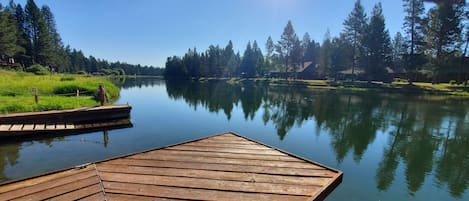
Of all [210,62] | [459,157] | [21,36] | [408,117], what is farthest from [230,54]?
[459,157]

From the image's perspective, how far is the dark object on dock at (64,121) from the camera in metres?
7.67

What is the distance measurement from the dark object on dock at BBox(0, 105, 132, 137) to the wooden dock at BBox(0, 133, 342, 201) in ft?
20.9

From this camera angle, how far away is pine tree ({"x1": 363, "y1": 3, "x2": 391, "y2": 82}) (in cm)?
3534

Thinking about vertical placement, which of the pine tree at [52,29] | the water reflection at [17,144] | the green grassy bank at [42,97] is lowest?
the water reflection at [17,144]

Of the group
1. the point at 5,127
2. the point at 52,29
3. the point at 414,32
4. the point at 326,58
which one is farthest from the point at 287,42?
the point at 52,29

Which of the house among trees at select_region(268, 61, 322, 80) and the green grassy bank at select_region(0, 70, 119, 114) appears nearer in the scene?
the green grassy bank at select_region(0, 70, 119, 114)

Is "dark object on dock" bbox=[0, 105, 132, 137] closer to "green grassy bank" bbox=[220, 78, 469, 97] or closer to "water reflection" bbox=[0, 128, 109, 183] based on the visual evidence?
"water reflection" bbox=[0, 128, 109, 183]

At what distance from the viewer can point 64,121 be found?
903cm

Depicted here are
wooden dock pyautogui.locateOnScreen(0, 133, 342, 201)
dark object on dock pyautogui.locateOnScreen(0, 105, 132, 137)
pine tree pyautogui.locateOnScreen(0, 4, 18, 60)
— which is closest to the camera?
wooden dock pyautogui.locateOnScreen(0, 133, 342, 201)

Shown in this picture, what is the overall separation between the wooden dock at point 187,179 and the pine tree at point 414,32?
36146 millimetres

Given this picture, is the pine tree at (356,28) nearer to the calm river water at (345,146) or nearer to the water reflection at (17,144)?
the calm river water at (345,146)

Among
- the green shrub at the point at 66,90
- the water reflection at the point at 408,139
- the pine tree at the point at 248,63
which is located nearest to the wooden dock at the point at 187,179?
the water reflection at the point at 408,139

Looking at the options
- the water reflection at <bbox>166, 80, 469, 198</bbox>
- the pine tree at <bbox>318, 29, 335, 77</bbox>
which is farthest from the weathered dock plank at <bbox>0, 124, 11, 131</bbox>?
the pine tree at <bbox>318, 29, 335, 77</bbox>

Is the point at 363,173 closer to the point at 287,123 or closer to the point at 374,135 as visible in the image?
the point at 374,135
